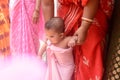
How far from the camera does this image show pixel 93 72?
124cm

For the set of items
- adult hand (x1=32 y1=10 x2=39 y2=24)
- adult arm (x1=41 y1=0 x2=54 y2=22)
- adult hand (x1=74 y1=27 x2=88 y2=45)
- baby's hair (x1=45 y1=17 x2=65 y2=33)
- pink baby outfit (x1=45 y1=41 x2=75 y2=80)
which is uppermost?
adult arm (x1=41 y1=0 x2=54 y2=22)

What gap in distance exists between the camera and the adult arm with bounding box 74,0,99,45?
1117mm

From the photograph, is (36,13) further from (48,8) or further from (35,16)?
(48,8)

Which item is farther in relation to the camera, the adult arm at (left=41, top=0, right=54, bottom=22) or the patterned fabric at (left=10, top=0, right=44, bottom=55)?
the patterned fabric at (left=10, top=0, right=44, bottom=55)

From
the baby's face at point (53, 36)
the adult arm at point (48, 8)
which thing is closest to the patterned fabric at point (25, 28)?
the adult arm at point (48, 8)

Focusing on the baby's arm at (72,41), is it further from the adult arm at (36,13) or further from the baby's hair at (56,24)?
the adult arm at (36,13)

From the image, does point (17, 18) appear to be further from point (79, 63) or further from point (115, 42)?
point (115, 42)

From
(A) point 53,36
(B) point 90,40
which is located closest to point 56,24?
(A) point 53,36

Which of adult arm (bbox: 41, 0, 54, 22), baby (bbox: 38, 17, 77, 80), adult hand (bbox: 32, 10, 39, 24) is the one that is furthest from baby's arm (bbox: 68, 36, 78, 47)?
adult hand (bbox: 32, 10, 39, 24)

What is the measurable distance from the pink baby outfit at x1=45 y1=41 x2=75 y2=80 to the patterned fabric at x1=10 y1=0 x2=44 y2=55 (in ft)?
0.73

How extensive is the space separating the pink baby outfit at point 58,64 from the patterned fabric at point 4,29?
1.28 feet

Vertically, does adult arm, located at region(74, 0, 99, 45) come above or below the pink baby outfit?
above

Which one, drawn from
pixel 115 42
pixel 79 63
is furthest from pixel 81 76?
pixel 115 42

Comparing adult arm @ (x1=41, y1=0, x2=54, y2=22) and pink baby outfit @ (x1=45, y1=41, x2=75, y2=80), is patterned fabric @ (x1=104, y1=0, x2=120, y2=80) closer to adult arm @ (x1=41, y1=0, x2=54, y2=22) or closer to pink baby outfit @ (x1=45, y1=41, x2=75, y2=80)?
pink baby outfit @ (x1=45, y1=41, x2=75, y2=80)
